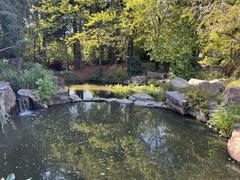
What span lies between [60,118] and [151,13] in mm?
7593

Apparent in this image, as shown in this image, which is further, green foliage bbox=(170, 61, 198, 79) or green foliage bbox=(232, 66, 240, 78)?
green foliage bbox=(170, 61, 198, 79)

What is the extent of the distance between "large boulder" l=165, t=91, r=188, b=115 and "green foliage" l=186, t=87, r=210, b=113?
0.20 m

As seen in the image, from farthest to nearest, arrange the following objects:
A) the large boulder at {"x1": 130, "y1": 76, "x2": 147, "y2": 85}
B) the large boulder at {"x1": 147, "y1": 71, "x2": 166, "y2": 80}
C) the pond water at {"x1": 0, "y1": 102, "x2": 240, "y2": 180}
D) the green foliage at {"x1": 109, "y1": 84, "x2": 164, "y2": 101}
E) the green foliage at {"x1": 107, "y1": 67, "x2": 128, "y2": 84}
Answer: the green foliage at {"x1": 107, "y1": 67, "x2": 128, "y2": 84}, the large boulder at {"x1": 147, "y1": 71, "x2": 166, "y2": 80}, the large boulder at {"x1": 130, "y1": 76, "x2": 147, "y2": 85}, the green foliage at {"x1": 109, "y1": 84, "x2": 164, "y2": 101}, the pond water at {"x1": 0, "y1": 102, "x2": 240, "y2": 180}

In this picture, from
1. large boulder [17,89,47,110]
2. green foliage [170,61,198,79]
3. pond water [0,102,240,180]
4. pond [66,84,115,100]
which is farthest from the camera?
green foliage [170,61,198,79]

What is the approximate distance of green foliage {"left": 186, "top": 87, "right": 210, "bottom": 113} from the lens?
10.1 meters

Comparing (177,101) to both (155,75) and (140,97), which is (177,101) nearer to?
(140,97)

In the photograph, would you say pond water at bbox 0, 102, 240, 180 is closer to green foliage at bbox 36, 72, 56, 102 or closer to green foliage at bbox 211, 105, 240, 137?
green foliage at bbox 211, 105, 240, 137

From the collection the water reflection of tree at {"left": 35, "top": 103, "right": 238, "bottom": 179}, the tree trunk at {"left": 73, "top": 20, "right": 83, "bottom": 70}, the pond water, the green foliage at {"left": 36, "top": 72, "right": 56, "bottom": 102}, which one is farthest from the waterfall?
the tree trunk at {"left": 73, "top": 20, "right": 83, "bottom": 70}

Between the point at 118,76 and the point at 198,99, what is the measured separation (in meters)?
8.03

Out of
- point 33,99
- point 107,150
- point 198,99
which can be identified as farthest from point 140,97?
point 107,150

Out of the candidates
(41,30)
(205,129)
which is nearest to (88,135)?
(205,129)

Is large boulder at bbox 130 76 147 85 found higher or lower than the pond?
higher

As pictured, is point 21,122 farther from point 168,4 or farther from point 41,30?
point 41,30

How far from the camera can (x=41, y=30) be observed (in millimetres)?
19719
